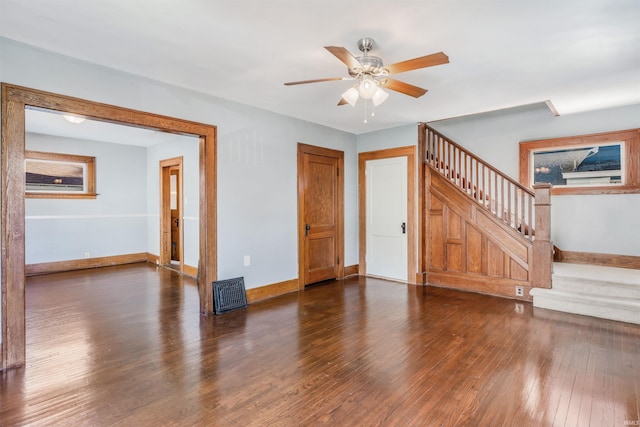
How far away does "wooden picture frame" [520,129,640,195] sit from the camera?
4.53m

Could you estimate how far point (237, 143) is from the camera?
14.1 feet

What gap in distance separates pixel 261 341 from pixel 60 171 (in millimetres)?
6014

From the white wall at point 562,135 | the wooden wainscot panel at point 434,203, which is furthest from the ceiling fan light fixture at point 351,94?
the wooden wainscot panel at point 434,203

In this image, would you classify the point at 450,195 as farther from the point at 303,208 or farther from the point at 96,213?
the point at 96,213

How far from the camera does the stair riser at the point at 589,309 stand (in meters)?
3.57

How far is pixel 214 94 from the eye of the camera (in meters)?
3.98

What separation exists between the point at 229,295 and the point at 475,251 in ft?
11.5

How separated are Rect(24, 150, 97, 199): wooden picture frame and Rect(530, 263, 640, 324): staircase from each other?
8098 mm

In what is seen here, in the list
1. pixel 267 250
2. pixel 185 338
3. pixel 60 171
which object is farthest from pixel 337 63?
pixel 60 171

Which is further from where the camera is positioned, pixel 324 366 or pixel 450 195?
pixel 450 195

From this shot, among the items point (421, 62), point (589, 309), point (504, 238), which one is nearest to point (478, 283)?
point (504, 238)

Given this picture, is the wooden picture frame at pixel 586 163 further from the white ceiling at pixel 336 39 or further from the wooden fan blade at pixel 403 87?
the wooden fan blade at pixel 403 87

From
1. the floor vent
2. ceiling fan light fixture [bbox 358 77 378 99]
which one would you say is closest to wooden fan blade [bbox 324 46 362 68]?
ceiling fan light fixture [bbox 358 77 378 99]

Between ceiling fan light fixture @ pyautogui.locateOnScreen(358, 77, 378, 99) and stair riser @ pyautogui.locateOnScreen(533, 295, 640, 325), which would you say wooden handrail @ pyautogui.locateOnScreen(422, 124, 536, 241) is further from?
ceiling fan light fixture @ pyautogui.locateOnScreen(358, 77, 378, 99)
